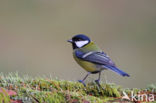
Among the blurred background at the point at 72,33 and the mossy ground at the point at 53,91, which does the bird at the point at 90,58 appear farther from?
the blurred background at the point at 72,33

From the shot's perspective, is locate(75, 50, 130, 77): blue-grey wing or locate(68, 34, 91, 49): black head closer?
locate(75, 50, 130, 77): blue-grey wing

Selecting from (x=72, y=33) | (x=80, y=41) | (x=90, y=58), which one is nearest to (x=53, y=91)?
(x=90, y=58)

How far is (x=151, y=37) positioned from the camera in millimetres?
10789

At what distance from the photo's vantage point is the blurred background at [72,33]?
8.55 metres

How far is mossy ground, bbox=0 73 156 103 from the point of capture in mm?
2744

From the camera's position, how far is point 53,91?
2.91m

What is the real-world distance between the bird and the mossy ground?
67 centimetres

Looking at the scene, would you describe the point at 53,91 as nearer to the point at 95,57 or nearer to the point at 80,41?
the point at 95,57

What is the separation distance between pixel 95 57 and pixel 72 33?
6973 mm

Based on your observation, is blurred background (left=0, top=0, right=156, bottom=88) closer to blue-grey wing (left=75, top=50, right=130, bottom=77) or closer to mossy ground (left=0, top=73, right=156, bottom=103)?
blue-grey wing (left=75, top=50, right=130, bottom=77)

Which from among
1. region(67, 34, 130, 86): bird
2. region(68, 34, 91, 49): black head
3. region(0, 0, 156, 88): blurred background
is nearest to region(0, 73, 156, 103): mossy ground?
region(67, 34, 130, 86): bird

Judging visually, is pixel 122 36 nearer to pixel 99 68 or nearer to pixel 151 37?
pixel 151 37

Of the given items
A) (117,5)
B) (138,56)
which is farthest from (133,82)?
(117,5)

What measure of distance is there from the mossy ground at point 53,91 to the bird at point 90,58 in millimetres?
667
